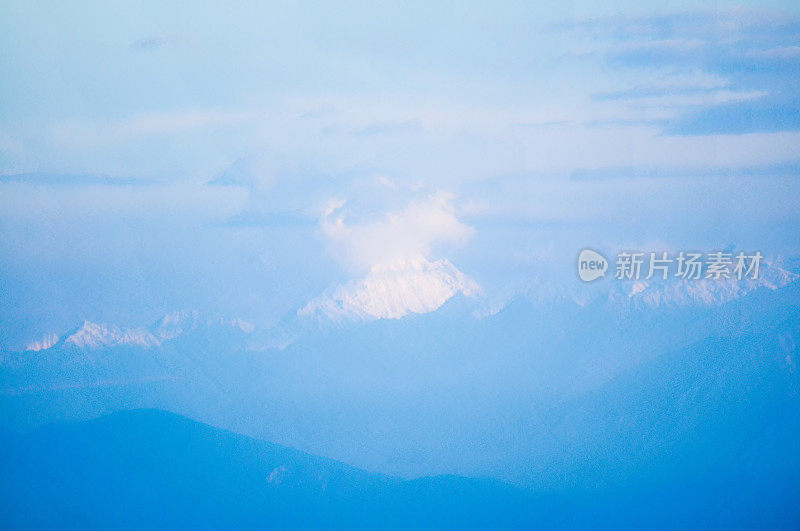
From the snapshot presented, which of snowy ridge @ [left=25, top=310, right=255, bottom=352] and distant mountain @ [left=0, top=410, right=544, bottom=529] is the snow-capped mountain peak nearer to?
snowy ridge @ [left=25, top=310, right=255, bottom=352]

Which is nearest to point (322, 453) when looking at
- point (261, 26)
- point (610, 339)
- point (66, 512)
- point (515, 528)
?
point (515, 528)

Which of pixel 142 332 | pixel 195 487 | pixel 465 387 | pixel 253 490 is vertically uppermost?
pixel 465 387

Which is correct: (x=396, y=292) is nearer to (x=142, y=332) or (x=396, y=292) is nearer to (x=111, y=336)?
(x=142, y=332)

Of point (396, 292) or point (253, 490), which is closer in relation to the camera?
point (396, 292)

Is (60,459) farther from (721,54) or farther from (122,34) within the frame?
(721,54)

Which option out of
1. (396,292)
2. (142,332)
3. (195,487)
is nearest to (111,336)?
(142,332)

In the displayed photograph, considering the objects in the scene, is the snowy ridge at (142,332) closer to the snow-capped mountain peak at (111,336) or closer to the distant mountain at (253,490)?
the snow-capped mountain peak at (111,336)

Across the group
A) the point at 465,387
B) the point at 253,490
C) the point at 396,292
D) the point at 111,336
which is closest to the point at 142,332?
the point at 111,336

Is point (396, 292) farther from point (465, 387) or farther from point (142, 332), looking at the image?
point (142, 332)

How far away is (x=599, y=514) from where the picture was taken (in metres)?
3.16

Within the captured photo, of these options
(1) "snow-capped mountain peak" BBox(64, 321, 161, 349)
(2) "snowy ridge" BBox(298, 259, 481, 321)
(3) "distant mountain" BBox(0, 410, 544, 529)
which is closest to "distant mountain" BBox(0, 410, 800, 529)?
(3) "distant mountain" BBox(0, 410, 544, 529)

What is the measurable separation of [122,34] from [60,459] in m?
2.21

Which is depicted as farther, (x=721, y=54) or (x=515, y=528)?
(x=515, y=528)

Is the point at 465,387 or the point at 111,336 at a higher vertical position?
the point at 465,387
